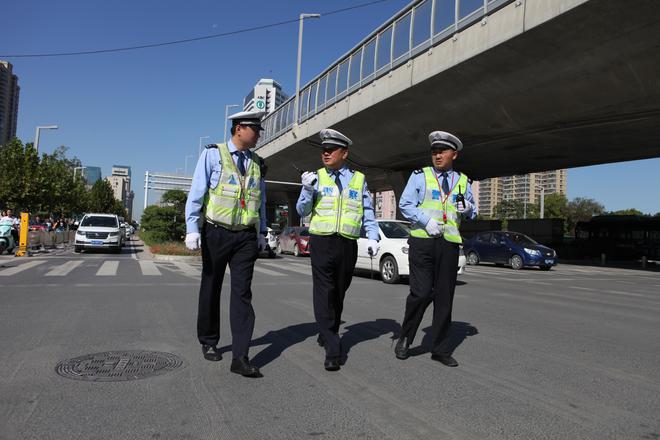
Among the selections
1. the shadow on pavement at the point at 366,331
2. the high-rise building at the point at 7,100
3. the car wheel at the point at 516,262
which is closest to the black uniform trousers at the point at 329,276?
the shadow on pavement at the point at 366,331

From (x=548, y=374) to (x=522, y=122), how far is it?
1824 cm

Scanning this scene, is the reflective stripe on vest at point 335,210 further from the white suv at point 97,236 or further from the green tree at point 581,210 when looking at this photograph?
the green tree at point 581,210

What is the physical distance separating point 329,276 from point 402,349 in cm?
95

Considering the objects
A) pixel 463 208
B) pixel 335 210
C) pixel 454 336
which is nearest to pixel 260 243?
pixel 335 210

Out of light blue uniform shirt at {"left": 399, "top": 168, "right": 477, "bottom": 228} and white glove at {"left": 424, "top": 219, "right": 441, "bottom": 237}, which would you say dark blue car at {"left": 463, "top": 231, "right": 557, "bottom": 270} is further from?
white glove at {"left": 424, "top": 219, "right": 441, "bottom": 237}

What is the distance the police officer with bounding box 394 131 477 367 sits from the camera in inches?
175

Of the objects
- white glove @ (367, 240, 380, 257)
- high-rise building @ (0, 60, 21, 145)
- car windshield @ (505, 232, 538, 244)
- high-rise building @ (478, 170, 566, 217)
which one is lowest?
white glove @ (367, 240, 380, 257)

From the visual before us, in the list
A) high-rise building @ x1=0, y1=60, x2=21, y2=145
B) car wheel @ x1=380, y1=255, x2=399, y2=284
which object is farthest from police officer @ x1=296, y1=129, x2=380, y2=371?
high-rise building @ x1=0, y1=60, x2=21, y2=145

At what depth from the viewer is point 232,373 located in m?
3.98

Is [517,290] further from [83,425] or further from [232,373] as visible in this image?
[83,425]

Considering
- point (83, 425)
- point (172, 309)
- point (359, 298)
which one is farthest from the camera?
point (359, 298)

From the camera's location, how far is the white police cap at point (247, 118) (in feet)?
13.7

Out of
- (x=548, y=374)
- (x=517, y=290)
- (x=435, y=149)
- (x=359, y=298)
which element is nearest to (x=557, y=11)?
(x=517, y=290)

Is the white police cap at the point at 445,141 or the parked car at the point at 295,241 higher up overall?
the white police cap at the point at 445,141
